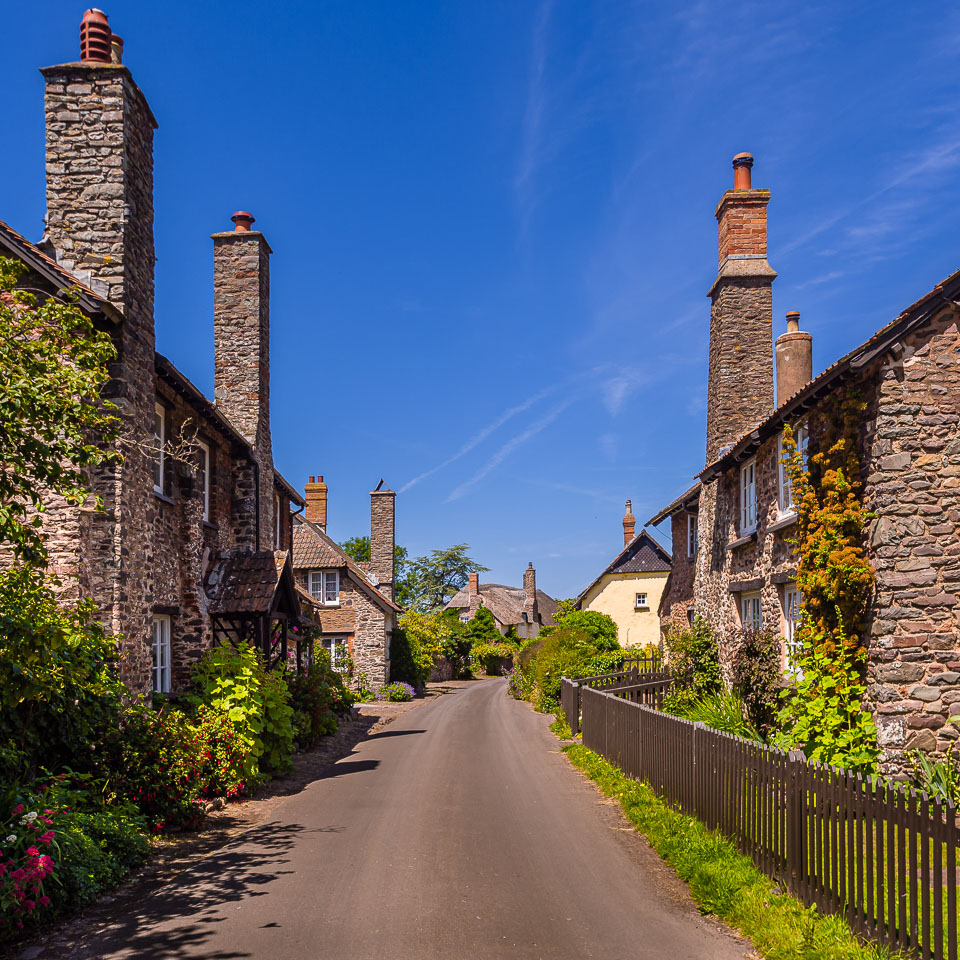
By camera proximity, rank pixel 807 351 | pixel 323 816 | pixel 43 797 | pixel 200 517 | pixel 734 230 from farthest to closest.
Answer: pixel 734 230
pixel 807 351
pixel 200 517
pixel 323 816
pixel 43 797

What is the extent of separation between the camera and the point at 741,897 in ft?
22.5

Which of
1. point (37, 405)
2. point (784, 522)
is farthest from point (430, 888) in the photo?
point (784, 522)

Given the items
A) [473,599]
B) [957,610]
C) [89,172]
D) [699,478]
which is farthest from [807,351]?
[473,599]

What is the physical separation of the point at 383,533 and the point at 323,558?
4089mm

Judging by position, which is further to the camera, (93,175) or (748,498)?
(748,498)

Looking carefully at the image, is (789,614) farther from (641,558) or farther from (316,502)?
(641,558)

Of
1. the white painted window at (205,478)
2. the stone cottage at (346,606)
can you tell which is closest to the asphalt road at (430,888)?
the white painted window at (205,478)

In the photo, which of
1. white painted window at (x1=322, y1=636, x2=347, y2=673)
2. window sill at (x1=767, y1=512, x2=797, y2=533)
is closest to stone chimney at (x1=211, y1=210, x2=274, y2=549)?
window sill at (x1=767, y1=512, x2=797, y2=533)

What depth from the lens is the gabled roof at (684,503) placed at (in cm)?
2292

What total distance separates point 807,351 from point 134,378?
13237mm

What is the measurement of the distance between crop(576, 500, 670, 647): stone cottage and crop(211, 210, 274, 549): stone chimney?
93.9 ft

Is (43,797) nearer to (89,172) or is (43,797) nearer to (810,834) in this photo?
(810,834)

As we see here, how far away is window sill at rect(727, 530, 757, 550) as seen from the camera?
16.1 m

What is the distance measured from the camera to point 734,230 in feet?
62.2
